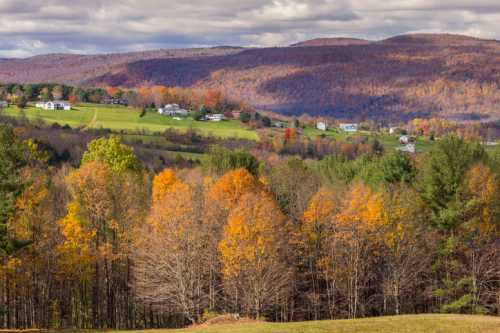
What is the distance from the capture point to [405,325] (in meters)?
45.0

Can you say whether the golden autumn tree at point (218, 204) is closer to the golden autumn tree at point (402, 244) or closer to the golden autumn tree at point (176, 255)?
the golden autumn tree at point (176, 255)

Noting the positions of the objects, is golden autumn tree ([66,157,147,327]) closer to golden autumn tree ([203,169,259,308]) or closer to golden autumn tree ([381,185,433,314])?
golden autumn tree ([203,169,259,308])

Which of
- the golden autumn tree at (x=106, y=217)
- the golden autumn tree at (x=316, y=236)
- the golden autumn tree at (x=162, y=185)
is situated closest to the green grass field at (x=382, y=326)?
the golden autumn tree at (x=316, y=236)

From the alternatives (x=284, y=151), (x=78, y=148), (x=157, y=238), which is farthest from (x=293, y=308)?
(x=284, y=151)

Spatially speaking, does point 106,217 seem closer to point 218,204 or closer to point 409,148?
point 218,204

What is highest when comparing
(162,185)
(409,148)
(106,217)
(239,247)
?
(162,185)

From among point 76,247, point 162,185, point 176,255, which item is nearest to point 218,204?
point 176,255

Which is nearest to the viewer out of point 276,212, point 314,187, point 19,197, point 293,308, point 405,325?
point 405,325

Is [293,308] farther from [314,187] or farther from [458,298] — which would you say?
[314,187]

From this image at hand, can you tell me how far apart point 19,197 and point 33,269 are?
265 inches

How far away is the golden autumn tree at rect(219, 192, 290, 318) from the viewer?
188ft

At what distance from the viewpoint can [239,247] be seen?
5725 centimetres

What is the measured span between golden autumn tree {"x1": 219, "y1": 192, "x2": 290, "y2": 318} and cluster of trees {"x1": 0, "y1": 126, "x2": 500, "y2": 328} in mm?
125

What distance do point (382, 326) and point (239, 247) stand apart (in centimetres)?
1608
